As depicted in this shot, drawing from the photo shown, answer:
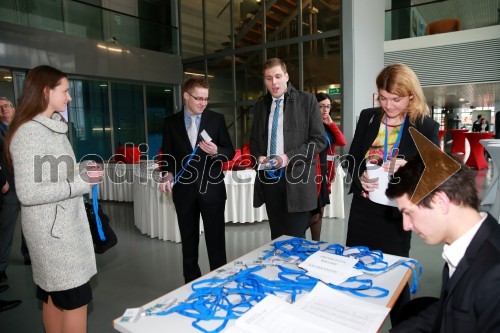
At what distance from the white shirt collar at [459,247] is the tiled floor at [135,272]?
3.95 feet

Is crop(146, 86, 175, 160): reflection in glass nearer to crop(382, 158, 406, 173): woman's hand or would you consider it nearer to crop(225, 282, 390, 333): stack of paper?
crop(382, 158, 406, 173): woman's hand

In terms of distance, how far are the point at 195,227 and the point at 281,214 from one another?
2.18 ft

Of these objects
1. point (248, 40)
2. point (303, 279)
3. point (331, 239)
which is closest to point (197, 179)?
point (303, 279)

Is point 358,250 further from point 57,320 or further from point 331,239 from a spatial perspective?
point 331,239

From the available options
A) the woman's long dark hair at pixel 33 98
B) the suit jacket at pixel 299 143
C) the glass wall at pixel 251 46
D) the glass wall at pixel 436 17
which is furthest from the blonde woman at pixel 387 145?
the glass wall at pixel 436 17

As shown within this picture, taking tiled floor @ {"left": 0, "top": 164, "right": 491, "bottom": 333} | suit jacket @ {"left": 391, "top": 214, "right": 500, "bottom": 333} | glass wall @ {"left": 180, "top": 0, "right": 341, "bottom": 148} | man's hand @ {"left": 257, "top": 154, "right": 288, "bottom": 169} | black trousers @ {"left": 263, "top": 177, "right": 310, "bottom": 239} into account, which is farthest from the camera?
glass wall @ {"left": 180, "top": 0, "right": 341, "bottom": 148}

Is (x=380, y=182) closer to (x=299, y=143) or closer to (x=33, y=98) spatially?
(x=299, y=143)

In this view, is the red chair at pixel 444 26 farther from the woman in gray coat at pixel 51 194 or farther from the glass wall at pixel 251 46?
the woman in gray coat at pixel 51 194

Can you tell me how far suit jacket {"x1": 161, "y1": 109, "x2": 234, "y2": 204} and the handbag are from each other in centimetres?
66

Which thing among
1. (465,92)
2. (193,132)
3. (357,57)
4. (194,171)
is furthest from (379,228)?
(465,92)

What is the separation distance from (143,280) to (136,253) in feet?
2.61

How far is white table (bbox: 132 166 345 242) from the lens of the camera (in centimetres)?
411

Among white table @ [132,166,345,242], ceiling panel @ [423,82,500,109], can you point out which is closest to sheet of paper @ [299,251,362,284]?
white table @ [132,166,345,242]

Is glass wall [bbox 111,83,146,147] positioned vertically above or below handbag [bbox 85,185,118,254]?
above
